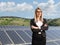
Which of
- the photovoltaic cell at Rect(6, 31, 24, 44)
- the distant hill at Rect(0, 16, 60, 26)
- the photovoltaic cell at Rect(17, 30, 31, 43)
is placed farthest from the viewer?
the distant hill at Rect(0, 16, 60, 26)

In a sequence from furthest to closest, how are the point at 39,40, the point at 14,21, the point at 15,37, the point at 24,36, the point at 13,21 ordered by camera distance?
the point at 14,21
the point at 13,21
the point at 24,36
the point at 15,37
the point at 39,40

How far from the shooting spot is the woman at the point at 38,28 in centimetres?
605

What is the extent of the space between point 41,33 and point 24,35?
12.3 m

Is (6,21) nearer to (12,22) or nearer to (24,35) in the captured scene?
(12,22)

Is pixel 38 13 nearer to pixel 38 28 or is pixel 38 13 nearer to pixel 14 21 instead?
pixel 38 28

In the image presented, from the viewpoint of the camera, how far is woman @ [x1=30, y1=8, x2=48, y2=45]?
6.05 meters

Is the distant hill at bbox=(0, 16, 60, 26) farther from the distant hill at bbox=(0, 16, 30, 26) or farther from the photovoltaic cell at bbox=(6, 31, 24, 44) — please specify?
the photovoltaic cell at bbox=(6, 31, 24, 44)

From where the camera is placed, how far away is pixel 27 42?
16.4 m

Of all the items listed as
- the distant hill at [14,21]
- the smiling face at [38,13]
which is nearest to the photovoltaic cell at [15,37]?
the smiling face at [38,13]

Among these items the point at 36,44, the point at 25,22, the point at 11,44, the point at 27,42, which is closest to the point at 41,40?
the point at 36,44

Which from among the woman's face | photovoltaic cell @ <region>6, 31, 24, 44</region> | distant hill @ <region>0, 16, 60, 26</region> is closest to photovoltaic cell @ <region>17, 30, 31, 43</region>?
photovoltaic cell @ <region>6, 31, 24, 44</region>

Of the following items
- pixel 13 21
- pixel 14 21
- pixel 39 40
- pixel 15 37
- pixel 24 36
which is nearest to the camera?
pixel 39 40

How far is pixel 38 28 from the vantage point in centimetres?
613

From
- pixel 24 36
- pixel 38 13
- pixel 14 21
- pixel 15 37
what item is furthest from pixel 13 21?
pixel 38 13
